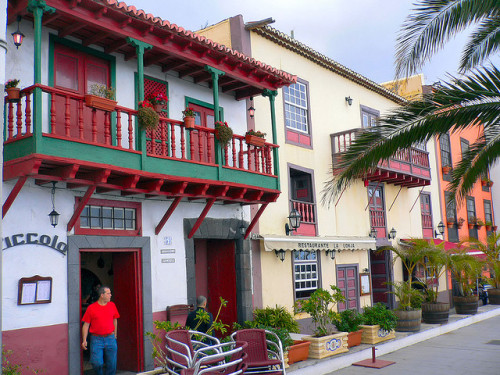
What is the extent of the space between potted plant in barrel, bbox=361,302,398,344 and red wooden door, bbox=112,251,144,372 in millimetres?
5920

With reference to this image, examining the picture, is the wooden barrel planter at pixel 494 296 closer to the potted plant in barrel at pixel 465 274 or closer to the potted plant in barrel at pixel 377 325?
the potted plant in barrel at pixel 465 274

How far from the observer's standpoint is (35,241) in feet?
28.4

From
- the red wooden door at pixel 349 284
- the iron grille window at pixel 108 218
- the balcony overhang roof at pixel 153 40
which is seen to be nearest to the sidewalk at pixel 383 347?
the red wooden door at pixel 349 284

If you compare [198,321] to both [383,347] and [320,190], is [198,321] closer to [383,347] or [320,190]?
[383,347]

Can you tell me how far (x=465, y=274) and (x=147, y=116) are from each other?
14.1 metres

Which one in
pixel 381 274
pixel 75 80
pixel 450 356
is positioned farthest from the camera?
pixel 381 274

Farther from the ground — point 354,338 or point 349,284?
point 349,284

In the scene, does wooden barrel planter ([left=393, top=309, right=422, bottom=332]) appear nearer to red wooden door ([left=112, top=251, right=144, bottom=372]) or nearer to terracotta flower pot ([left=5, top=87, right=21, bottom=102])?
red wooden door ([left=112, top=251, right=144, bottom=372])

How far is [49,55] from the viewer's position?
924 centimetres

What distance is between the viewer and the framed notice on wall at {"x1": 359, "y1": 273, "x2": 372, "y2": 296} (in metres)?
17.4

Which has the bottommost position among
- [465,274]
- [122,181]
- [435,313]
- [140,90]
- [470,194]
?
[435,313]

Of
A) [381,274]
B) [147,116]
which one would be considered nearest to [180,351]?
[147,116]

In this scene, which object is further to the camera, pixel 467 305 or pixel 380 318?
pixel 467 305

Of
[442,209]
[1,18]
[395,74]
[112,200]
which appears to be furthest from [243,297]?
[442,209]
